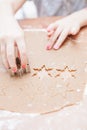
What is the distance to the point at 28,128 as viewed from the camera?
73 cm

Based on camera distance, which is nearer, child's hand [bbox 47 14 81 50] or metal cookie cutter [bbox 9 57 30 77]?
metal cookie cutter [bbox 9 57 30 77]

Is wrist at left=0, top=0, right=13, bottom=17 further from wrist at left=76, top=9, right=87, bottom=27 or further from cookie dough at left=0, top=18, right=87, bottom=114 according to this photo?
wrist at left=76, top=9, right=87, bottom=27

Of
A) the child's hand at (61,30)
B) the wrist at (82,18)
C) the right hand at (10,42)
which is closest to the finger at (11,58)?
the right hand at (10,42)

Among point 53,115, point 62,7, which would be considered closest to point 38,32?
point 62,7

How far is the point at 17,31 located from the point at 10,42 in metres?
0.06

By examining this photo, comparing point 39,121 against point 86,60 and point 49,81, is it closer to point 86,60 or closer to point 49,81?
point 49,81

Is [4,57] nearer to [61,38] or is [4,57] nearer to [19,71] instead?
[19,71]

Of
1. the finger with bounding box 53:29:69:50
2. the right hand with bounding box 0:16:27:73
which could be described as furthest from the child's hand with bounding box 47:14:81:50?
the right hand with bounding box 0:16:27:73

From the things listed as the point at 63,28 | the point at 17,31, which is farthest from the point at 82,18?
the point at 17,31

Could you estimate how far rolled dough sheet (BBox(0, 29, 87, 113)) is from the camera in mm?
793

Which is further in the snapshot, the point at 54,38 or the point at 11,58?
the point at 54,38

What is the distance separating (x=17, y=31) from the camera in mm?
962

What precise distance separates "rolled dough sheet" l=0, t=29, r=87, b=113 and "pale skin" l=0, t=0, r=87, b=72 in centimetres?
3

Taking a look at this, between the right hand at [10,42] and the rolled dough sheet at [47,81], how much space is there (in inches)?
1.6
